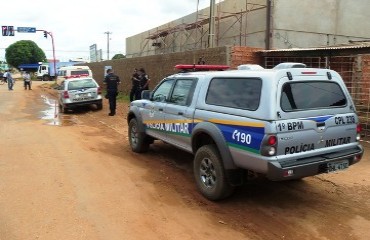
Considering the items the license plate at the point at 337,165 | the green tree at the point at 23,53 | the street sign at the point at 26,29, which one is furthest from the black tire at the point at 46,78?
the license plate at the point at 337,165

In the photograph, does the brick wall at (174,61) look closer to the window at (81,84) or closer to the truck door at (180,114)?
the window at (81,84)

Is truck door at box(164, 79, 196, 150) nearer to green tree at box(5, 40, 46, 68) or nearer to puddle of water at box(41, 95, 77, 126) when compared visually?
puddle of water at box(41, 95, 77, 126)

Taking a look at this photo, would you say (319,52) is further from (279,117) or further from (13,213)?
(13,213)

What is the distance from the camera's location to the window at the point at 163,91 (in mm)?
6965

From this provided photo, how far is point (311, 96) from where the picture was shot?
4922 mm

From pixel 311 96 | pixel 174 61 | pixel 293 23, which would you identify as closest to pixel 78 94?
pixel 174 61

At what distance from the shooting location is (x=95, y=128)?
1208 centimetres

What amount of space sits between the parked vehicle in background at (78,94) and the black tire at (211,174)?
442 inches

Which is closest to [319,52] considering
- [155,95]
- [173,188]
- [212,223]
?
[155,95]

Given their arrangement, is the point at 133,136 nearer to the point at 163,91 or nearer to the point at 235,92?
the point at 163,91

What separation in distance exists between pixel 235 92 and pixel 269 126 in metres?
0.93

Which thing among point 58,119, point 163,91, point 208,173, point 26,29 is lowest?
point 58,119

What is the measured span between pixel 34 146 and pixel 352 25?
17.9 m

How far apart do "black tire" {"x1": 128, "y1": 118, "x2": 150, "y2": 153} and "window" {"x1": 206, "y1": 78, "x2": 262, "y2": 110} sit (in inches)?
106
